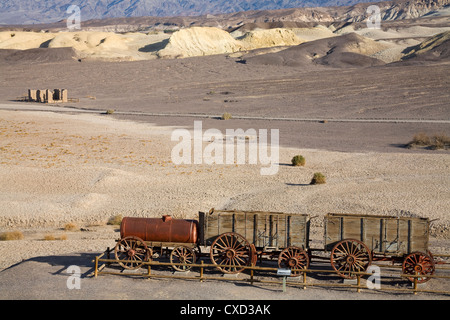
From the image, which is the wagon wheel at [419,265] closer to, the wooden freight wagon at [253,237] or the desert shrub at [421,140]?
the wooden freight wagon at [253,237]

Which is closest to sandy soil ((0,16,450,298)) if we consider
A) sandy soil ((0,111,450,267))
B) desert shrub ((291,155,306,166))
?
sandy soil ((0,111,450,267))

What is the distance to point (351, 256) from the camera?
16.5 metres

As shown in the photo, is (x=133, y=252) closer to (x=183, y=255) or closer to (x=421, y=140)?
(x=183, y=255)

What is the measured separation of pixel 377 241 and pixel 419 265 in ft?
4.47

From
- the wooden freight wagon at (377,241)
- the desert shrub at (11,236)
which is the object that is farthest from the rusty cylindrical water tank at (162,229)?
the desert shrub at (11,236)

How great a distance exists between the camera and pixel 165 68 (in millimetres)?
103812

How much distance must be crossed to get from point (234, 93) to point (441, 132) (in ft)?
114

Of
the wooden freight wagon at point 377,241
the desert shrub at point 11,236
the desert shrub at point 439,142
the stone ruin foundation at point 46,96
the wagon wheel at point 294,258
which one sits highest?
the stone ruin foundation at point 46,96

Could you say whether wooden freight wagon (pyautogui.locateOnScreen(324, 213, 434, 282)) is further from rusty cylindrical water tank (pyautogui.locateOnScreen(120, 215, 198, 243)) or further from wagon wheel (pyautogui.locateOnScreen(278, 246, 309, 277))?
rusty cylindrical water tank (pyautogui.locateOnScreen(120, 215, 198, 243))

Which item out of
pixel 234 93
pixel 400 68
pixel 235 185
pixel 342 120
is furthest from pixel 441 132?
pixel 400 68

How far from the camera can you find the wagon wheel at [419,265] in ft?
53.6

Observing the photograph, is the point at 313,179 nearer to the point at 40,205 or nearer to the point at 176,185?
the point at 176,185

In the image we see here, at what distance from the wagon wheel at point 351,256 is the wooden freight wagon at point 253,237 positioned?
940 mm

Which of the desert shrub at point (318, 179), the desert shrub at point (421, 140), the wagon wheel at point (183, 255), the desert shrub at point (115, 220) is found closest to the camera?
the wagon wheel at point (183, 255)
